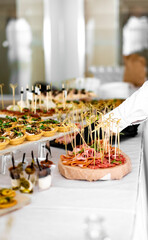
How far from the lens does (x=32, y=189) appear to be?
1.80 metres

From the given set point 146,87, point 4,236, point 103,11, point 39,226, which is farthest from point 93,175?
point 103,11

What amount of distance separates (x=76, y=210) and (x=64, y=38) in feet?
23.5

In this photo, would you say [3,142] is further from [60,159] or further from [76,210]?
[76,210]

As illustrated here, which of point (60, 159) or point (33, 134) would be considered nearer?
point (60, 159)

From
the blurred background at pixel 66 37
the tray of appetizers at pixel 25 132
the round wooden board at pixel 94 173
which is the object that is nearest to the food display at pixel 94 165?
the round wooden board at pixel 94 173

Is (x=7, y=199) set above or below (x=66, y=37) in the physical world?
below

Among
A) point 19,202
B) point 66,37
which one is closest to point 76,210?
point 19,202

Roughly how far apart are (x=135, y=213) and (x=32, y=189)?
0.52 m

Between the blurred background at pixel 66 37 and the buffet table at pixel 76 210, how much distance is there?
5.91m

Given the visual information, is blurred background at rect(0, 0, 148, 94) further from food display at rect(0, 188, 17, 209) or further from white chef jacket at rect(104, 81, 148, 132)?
food display at rect(0, 188, 17, 209)

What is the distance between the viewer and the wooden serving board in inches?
60.9

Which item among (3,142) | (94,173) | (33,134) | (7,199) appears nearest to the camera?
(7,199)

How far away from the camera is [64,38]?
8.41 meters

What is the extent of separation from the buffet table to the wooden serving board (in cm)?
2
